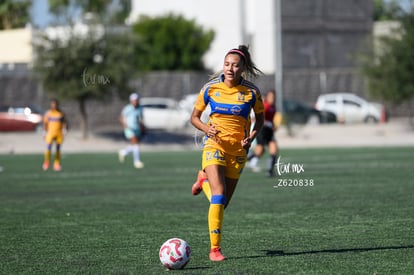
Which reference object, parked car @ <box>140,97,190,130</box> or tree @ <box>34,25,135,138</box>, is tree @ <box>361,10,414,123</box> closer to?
parked car @ <box>140,97,190,130</box>

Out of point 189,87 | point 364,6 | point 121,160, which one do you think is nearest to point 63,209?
point 121,160

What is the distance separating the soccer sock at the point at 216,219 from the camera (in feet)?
28.9

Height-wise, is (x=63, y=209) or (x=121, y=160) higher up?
(x=63, y=209)

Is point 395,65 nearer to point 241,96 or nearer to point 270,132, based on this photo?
point 270,132

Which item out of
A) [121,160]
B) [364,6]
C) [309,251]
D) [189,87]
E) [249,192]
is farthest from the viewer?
[364,6]

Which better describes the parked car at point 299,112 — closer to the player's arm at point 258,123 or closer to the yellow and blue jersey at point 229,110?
the player's arm at point 258,123

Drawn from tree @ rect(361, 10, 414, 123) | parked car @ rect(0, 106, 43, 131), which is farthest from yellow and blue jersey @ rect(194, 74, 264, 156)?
parked car @ rect(0, 106, 43, 131)

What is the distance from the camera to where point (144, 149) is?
1583 inches

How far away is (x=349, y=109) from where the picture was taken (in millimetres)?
48562

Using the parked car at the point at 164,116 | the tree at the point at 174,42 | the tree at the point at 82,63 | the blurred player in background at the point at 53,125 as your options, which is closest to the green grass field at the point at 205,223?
the blurred player in background at the point at 53,125

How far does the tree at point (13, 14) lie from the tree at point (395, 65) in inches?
1436

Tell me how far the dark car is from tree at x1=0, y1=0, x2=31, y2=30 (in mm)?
32719

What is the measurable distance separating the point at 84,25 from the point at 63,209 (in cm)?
3181

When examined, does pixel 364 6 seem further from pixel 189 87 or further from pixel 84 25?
pixel 84 25
